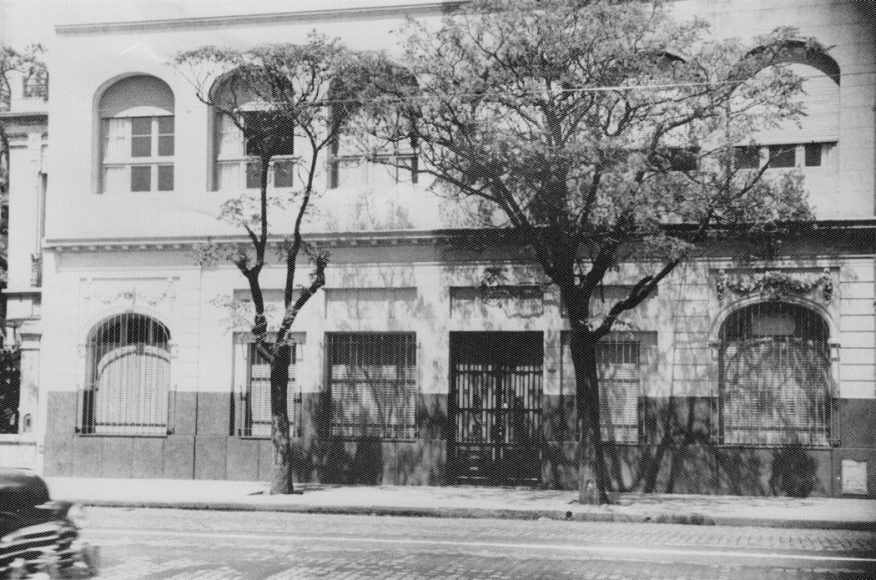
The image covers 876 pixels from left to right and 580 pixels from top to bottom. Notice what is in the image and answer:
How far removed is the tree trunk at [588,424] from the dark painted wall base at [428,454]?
2298 mm

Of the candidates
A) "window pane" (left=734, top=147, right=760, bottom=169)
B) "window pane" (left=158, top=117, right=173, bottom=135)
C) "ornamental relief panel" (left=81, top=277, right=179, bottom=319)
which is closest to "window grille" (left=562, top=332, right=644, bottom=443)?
"window pane" (left=734, top=147, right=760, bottom=169)

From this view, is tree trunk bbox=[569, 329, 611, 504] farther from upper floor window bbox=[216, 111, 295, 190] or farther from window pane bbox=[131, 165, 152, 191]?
window pane bbox=[131, 165, 152, 191]

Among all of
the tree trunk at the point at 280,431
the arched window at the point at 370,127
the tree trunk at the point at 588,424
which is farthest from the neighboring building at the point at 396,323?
the tree trunk at the point at 588,424

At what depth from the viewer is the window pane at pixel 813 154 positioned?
1894 cm

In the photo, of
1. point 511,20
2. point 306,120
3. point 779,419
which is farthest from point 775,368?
point 306,120

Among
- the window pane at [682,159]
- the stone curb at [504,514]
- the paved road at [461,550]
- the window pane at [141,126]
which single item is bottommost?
the stone curb at [504,514]

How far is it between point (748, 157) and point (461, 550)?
10124mm

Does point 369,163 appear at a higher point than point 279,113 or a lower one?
lower

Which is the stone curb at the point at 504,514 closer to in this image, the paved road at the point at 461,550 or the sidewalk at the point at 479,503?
the sidewalk at the point at 479,503

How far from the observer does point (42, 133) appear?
2377cm

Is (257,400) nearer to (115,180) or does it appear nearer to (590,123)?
(115,180)

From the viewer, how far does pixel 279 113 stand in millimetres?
17484

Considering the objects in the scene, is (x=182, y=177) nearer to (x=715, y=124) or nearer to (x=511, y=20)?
(x=511, y=20)

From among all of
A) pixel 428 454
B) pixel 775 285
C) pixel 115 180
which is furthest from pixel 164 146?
pixel 775 285
